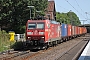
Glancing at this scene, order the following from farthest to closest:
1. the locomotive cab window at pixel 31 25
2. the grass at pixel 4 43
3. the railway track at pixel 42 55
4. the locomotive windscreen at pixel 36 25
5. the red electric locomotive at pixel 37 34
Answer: the grass at pixel 4 43
the locomotive cab window at pixel 31 25
the locomotive windscreen at pixel 36 25
the red electric locomotive at pixel 37 34
the railway track at pixel 42 55

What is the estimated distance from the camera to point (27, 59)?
18.0 meters

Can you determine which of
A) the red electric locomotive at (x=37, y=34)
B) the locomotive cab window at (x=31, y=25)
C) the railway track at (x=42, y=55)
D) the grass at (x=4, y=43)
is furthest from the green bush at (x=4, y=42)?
the locomotive cab window at (x=31, y=25)

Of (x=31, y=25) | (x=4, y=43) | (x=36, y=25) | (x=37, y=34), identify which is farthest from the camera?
(x=4, y=43)

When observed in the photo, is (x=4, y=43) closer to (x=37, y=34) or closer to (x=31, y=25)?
(x=31, y=25)

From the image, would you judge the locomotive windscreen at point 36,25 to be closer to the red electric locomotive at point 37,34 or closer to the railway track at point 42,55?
the red electric locomotive at point 37,34

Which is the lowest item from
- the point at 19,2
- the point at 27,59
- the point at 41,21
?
the point at 27,59

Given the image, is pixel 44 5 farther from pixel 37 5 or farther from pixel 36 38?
pixel 36 38

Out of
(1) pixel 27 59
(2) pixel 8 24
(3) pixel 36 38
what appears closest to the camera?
(1) pixel 27 59

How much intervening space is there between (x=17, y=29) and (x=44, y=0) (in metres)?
9.08

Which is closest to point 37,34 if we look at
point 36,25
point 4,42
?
point 36,25

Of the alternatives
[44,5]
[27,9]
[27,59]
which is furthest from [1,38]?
[44,5]

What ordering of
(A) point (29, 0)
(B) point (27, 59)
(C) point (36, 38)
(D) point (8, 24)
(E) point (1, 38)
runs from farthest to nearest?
(D) point (8, 24) → (A) point (29, 0) → (E) point (1, 38) → (C) point (36, 38) → (B) point (27, 59)

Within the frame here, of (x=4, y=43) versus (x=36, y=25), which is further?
(x=4, y=43)

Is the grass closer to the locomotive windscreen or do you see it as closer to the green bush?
the green bush
